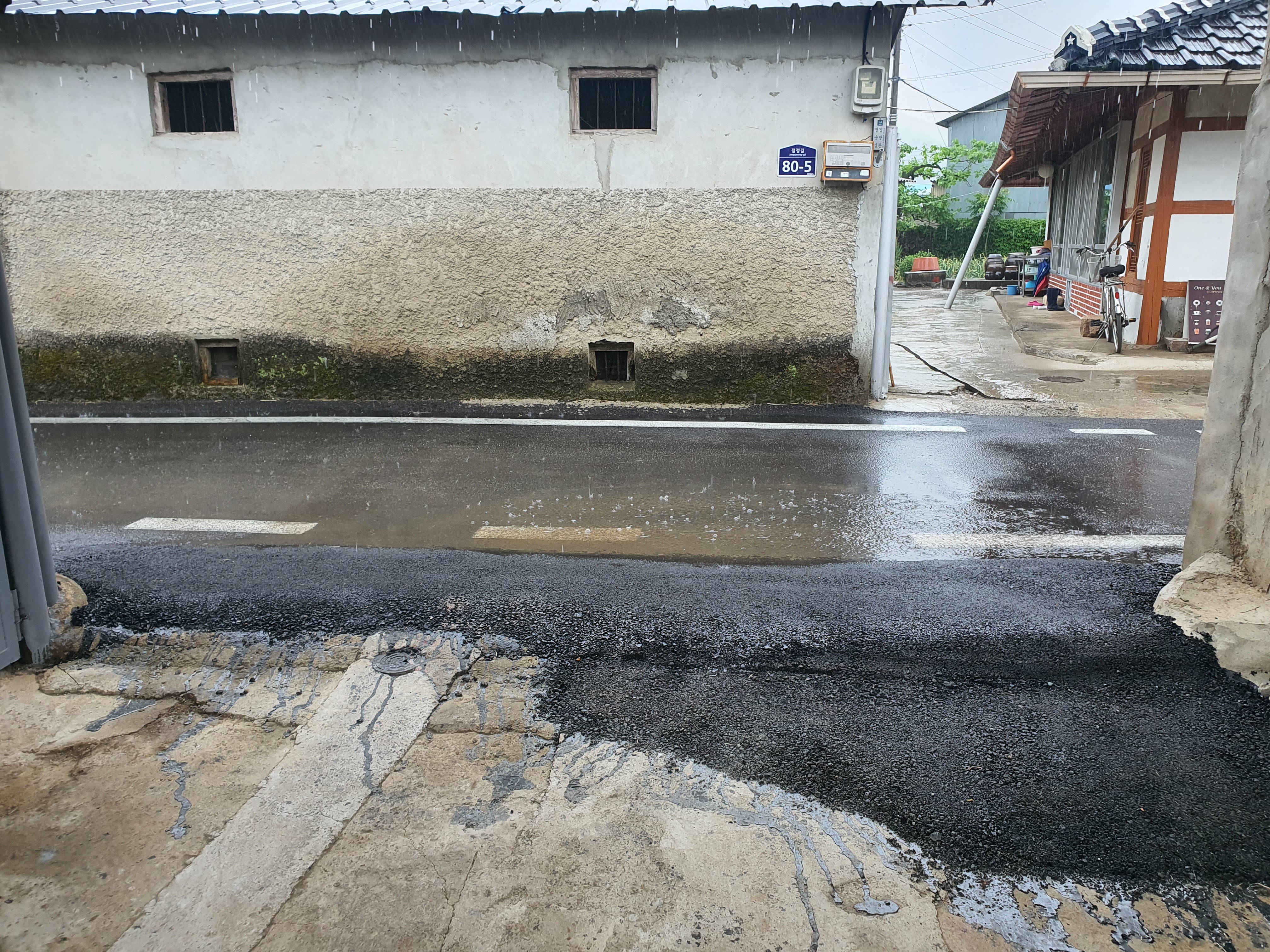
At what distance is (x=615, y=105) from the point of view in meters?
8.52

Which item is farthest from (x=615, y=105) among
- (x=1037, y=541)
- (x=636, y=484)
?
(x=1037, y=541)

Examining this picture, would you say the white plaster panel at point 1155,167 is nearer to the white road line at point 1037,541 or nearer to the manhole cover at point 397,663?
the white road line at point 1037,541

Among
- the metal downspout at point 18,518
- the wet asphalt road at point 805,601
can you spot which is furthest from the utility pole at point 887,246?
the metal downspout at point 18,518

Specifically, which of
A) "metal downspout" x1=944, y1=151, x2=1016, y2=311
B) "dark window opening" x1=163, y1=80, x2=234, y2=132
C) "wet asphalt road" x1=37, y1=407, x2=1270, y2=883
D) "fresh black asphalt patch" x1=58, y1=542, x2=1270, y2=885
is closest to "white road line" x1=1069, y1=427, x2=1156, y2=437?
"wet asphalt road" x1=37, y1=407, x2=1270, y2=883

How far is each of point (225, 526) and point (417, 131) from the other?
5.06 m

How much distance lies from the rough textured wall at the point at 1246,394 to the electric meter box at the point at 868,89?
493 cm

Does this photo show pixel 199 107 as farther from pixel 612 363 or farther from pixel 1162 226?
pixel 1162 226

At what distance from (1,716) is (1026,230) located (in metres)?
35.0

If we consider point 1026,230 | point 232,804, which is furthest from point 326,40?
point 1026,230

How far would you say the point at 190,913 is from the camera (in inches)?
81.4

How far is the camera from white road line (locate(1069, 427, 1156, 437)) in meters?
7.27

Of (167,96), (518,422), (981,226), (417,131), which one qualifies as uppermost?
(167,96)

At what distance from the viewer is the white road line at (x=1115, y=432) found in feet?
23.8

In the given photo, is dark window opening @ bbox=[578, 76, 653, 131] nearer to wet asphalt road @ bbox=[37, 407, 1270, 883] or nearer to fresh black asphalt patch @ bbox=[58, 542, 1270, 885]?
wet asphalt road @ bbox=[37, 407, 1270, 883]
